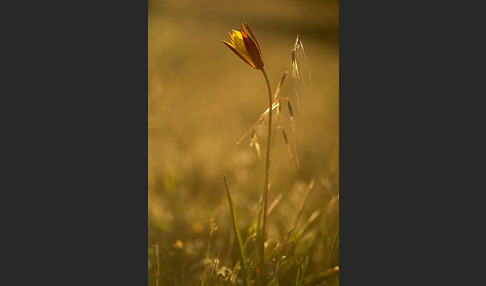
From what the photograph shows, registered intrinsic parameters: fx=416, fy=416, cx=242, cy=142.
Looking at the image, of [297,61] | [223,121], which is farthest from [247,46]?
[223,121]

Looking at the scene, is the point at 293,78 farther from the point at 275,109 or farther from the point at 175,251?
the point at 175,251

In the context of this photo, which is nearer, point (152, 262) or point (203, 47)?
point (152, 262)

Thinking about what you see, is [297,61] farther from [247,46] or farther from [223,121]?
[223,121]

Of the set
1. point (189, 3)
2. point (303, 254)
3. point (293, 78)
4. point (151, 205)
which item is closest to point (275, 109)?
point (293, 78)

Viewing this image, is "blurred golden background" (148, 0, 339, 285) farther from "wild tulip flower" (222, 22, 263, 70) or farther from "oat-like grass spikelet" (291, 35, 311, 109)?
"wild tulip flower" (222, 22, 263, 70)

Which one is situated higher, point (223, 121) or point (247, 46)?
point (247, 46)

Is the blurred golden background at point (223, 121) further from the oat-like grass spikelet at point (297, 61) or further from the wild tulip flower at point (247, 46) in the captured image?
the wild tulip flower at point (247, 46)

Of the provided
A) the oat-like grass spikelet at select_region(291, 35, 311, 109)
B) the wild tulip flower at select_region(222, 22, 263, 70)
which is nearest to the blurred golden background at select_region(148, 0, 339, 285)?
the oat-like grass spikelet at select_region(291, 35, 311, 109)
